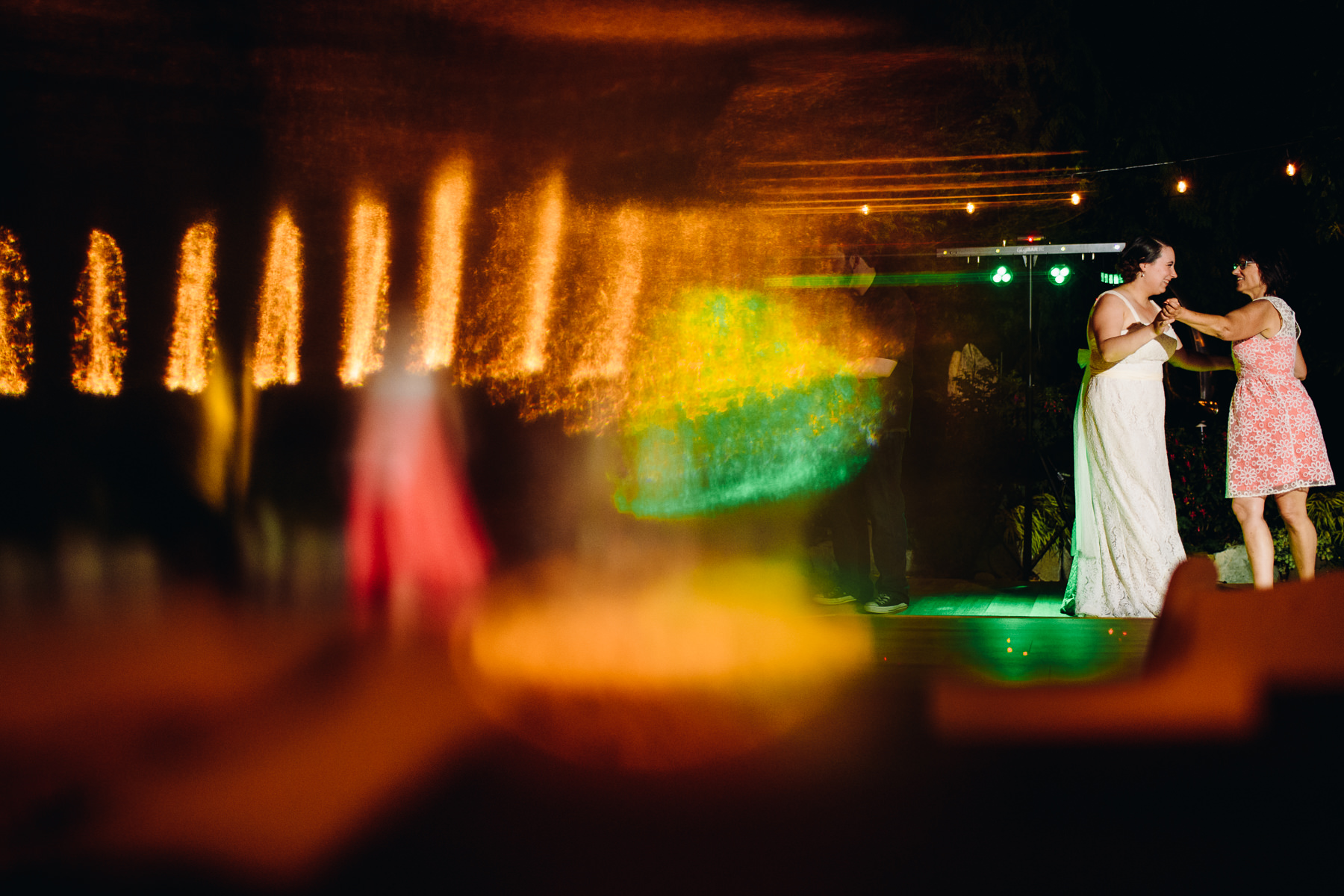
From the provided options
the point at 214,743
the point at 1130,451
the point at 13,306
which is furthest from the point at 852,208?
the point at 13,306

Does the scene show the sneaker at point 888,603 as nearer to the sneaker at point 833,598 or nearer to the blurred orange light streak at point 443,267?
the sneaker at point 833,598

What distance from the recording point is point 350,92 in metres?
6.06

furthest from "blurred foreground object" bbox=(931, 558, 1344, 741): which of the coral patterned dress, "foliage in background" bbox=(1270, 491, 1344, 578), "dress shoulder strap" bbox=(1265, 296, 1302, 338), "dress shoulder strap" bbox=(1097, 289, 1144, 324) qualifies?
"foliage in background" bbox=(1270, 491, 1344, 578)

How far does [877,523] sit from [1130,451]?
0.90 meters

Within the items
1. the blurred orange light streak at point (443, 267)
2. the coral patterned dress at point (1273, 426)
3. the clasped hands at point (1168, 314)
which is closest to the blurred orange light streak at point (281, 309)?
the blurred orange light streak at point (443, 267)

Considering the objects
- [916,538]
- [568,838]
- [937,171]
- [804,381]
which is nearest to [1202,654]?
[568,838]

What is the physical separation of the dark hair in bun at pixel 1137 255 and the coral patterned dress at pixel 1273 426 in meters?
0.41

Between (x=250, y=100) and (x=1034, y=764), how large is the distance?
6.07 metres

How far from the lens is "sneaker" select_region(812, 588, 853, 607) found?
3.80m

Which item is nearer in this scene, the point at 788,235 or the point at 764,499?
the point at 764,499

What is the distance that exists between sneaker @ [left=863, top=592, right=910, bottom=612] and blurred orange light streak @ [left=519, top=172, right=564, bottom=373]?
3221mm

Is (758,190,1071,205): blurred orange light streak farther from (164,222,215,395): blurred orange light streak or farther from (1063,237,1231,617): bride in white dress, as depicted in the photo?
(164,222,215,395): blurred orange light streak

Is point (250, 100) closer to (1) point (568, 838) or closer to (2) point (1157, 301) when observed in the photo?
(2) point (1157, 301)

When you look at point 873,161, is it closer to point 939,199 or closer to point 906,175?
point 906,175
